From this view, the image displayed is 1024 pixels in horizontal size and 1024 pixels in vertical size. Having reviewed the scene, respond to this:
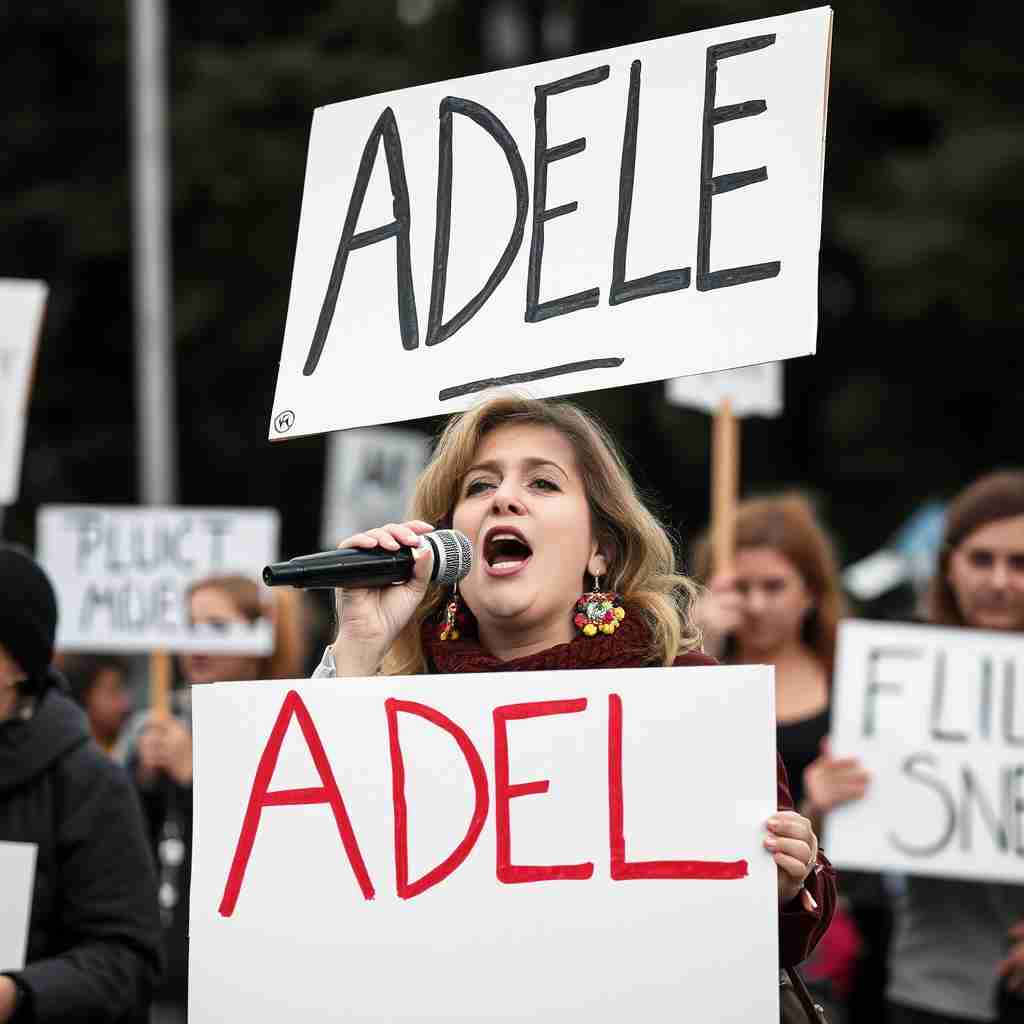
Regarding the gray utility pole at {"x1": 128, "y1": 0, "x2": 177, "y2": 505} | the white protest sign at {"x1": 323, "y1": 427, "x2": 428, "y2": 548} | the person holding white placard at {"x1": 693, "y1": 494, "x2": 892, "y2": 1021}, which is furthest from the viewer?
the gray utility pole at {"x1": 128, "y1": 0, "x2": 177, "y2": 505}

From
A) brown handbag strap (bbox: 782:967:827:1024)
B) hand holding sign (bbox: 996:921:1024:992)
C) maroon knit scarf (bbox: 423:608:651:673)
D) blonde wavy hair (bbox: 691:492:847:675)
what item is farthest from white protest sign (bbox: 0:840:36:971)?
blonde wavy hair (bbox: 691:492:847:675)

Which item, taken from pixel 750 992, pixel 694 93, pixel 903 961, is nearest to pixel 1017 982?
pixel 903 961

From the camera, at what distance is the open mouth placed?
2805 millimetres

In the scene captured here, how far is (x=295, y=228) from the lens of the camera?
54.9 feet

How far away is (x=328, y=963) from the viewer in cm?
255

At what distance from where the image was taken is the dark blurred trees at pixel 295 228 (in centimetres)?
1695

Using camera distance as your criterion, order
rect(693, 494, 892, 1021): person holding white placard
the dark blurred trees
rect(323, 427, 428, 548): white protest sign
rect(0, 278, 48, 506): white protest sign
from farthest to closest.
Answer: the dark blurred trees
rect(323, 427, 428, 548): white protest sign
rect(693, 494, 892, 1021): person holding white placard
rect(0, 278, 48, 506): white protest sign

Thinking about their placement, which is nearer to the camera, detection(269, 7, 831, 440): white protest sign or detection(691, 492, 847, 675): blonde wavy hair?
detection(269, 7, 831, 440): white protest sign

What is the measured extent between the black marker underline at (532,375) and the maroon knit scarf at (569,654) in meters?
0.36

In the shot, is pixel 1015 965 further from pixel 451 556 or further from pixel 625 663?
pixel 451 556

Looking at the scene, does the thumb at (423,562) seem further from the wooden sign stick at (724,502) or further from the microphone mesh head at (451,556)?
the wooden sign stick at (724,502)

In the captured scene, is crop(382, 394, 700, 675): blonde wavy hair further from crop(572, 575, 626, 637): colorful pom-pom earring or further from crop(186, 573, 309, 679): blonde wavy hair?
crop(186, 573, 309, 679): blonde wavy hair

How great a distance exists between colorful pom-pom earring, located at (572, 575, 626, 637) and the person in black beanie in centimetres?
98

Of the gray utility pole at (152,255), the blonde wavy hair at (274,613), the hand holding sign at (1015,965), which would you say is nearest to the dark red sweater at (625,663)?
the hand holding sign at (1015,965)
